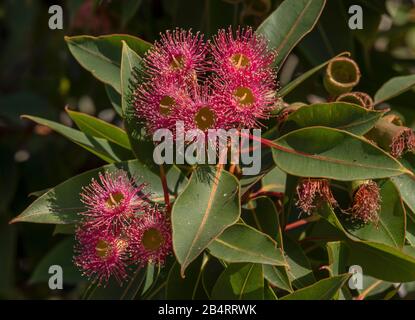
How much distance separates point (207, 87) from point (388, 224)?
544 mm

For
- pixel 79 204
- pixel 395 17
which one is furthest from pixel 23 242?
pixel 395 17

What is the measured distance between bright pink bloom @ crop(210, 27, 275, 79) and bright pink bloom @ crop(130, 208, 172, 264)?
0.36m

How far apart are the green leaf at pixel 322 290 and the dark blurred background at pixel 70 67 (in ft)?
2.53

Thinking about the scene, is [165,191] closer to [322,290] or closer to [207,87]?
[207,87]

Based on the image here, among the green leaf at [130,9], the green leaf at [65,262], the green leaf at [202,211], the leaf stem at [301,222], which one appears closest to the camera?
the green leaf at [202,211]

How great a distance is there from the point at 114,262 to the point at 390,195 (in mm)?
673

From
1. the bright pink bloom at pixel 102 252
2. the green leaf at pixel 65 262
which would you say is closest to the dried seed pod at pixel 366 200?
the bright pink bloom at pixel 102 252

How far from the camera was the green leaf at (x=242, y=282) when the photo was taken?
74.5 inches

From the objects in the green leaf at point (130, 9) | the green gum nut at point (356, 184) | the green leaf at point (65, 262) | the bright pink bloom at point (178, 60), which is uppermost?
the green leaf at point (130, 9)

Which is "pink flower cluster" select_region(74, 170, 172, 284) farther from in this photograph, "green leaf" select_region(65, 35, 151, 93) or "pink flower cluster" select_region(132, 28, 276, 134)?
"green leaf" select_region(65, 35, 151, 93)

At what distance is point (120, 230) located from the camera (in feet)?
6.02

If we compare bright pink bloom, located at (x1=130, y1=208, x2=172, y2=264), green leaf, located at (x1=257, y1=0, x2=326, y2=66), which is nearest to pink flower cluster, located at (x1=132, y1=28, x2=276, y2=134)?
green leaf, located at (x1=257, y1=0, x2=326, y2=66)

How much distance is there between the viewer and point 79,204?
1963mm

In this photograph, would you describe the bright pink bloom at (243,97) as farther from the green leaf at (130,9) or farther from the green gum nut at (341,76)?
the green leaf at (130,9)
